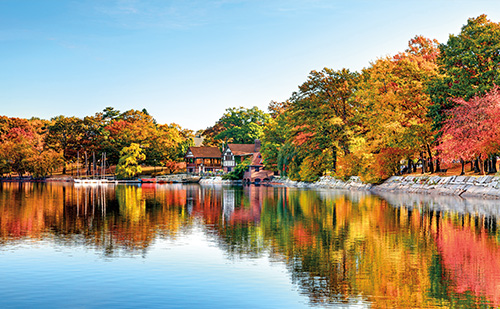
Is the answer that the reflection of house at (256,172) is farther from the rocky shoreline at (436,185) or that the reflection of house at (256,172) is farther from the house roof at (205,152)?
the rocky shoreline at (436,185)

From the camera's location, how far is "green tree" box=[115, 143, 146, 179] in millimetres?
118188

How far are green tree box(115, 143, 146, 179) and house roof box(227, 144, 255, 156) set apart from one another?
23.6m

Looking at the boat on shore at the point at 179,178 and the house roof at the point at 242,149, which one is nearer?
the boat on shore at the point at 179,178

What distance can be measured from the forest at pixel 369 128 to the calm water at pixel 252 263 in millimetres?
25017

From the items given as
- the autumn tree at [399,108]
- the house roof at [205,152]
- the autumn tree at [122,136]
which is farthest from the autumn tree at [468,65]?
the house roof at [205,152]

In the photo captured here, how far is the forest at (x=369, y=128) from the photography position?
1950 inches

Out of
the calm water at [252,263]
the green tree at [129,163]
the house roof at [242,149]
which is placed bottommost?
the calm water at [252,263]

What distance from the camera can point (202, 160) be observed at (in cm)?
13738

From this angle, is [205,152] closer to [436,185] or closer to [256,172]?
[256,172]

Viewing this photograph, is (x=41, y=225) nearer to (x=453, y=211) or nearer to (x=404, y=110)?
(x=453, y=211)

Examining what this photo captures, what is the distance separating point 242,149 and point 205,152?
40.2ft

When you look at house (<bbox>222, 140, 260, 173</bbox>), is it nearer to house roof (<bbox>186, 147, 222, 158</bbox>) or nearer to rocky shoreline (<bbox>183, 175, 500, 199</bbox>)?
house roof (<bbox>186, 147, 222, 158</bbox>)

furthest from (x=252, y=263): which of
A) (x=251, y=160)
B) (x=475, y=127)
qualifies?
(x=251, y=160)

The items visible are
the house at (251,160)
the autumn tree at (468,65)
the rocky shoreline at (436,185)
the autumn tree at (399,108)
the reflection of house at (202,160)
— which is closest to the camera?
the rocky shoreline at (436,185)
